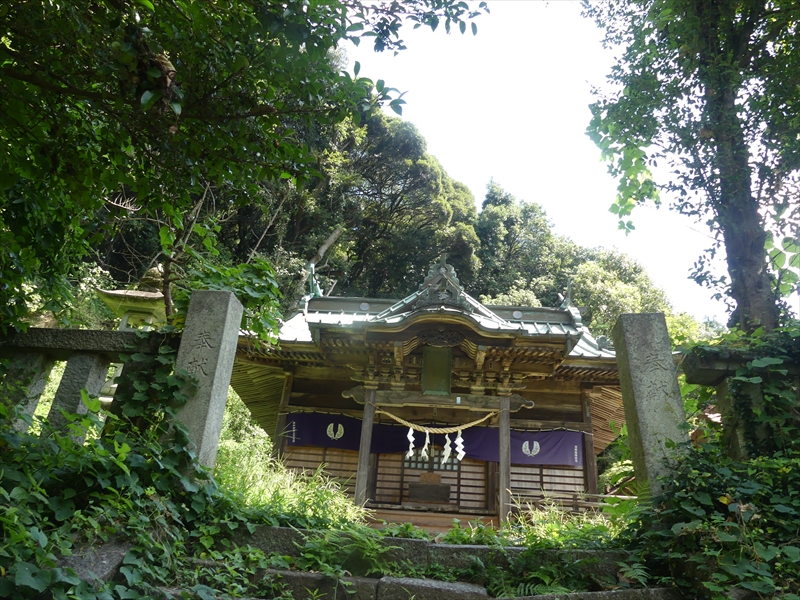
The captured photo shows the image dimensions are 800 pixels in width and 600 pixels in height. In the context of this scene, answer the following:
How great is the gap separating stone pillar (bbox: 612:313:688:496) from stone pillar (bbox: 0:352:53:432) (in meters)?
4.40

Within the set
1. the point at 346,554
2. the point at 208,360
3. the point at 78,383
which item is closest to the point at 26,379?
the point at 78,383

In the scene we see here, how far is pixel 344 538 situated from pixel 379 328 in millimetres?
5811

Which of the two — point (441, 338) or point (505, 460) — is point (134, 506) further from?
point (505, 460)

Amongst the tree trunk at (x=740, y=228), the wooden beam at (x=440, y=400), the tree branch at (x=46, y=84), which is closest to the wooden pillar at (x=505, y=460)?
the wooden beam at (x=440, y=400)

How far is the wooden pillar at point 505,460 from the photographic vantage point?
363 inches

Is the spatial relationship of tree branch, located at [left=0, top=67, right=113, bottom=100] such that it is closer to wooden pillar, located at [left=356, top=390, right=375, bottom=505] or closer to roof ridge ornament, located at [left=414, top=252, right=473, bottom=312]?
roof ridge ornament, located at [left=414, top=252, right=473, bottom=312]

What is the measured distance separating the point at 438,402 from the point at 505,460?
1.52 m

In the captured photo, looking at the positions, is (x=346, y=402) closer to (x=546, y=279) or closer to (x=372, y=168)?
(x=372, y=168)

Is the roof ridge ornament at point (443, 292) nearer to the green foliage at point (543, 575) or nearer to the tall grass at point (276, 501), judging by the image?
the tall grass at point (276, 501)

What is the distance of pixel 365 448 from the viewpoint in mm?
9656

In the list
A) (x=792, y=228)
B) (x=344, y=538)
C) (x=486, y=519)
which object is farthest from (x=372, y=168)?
(x=344, y=538)

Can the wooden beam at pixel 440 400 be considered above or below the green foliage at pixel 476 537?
above

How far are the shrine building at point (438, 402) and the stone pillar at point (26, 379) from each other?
5.30m

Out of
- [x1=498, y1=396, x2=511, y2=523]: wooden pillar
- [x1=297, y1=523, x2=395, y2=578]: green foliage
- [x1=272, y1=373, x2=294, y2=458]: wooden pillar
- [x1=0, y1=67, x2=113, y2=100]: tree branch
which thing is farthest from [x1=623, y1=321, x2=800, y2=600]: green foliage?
[x1=272, y1=373, x2=294, y2=458]: wooden pillar
